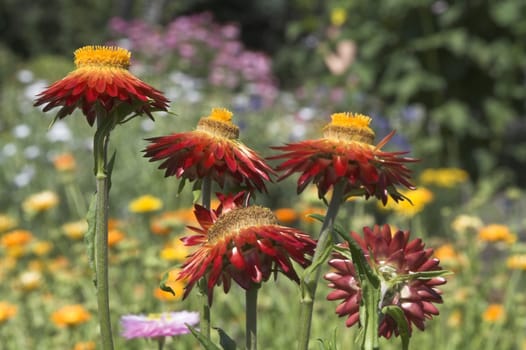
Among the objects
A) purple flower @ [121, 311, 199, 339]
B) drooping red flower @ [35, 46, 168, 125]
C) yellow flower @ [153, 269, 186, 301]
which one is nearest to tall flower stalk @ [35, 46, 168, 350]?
drooping red flower @ [35, 46, 168, 125]

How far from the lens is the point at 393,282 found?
0.87 meters

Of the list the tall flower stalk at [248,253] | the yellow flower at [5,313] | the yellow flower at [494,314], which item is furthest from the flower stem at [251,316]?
the yellow flower at [494,314]

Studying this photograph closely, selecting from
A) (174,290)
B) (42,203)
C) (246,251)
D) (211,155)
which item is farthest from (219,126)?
(42,203)

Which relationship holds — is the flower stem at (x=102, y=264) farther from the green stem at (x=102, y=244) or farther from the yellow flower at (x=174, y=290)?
the yellow flower at (x=174, y=290)

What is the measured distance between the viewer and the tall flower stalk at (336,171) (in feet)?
2.62

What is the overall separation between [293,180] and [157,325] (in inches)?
142

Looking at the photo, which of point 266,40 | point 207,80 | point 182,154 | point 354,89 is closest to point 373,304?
point 182,154

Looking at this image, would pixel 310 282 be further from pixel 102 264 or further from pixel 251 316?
pixel 102 264

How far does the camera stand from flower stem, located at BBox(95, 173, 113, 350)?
851mm

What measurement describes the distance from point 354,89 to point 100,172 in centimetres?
498

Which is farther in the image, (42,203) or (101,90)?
(42,203)

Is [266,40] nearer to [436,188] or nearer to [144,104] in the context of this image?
[436,188]

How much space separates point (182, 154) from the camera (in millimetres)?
890

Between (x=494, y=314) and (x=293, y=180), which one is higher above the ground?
(x=293, y=180)
